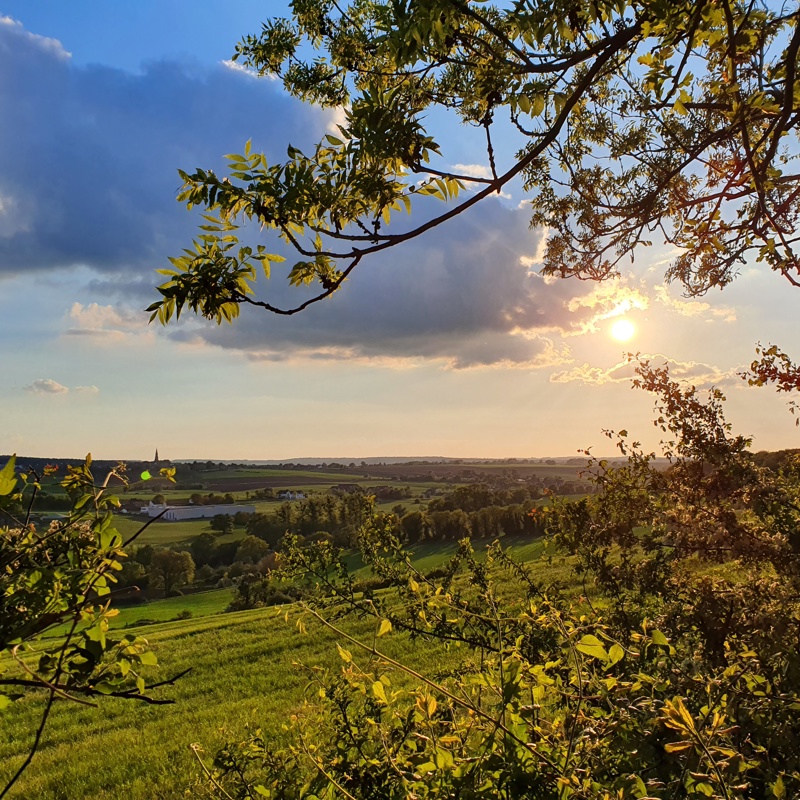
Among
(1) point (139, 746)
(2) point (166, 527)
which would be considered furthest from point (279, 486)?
(1) point (139, 746)

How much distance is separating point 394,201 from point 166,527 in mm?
99299

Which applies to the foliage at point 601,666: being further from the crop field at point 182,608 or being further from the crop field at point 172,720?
the crop field at point 182,608

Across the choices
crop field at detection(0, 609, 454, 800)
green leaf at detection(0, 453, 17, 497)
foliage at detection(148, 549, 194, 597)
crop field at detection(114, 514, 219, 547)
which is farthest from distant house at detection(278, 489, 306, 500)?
green leaf at detection(0, 453, 17, 497)

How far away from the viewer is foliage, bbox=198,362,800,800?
160 centimetres

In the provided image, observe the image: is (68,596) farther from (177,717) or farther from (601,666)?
(177,717)

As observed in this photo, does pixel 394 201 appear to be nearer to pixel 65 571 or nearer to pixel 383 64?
pixel 65 571

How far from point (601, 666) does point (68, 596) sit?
212cm

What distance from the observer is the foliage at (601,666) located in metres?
1.60

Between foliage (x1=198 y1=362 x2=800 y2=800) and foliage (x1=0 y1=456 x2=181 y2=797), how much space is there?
625mm

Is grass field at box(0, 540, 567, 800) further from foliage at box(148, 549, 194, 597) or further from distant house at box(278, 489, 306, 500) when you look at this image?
distant house at box(278, 489, 306, 500)

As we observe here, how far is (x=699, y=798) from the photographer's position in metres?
1.45

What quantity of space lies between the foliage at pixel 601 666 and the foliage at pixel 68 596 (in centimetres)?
63

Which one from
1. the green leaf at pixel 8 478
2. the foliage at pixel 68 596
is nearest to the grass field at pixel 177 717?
the foliage at pixel 68 596

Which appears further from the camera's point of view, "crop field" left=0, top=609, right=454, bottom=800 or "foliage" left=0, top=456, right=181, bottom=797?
"crop field" left=0, top=609, right=454, bottom=800
